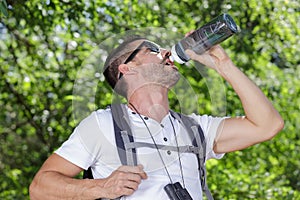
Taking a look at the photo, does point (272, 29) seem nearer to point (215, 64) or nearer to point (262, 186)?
point (262, 186)

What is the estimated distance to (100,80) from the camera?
76.2 inches

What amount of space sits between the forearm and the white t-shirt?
0.06 meters

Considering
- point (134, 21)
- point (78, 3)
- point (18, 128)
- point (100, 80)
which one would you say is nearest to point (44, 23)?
point (78, 3)

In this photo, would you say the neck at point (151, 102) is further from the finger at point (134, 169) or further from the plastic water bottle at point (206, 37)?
the finger at point (134, 169)

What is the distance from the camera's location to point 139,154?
1827 mm

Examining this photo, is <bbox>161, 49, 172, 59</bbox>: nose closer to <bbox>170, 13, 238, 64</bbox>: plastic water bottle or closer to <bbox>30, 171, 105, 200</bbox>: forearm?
<bbox>170, 13, 238, 64</bbox>: plastic water bottle

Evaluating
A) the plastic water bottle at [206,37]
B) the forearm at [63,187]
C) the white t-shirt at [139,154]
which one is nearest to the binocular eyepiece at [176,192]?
the white t-shirt at [139,154]

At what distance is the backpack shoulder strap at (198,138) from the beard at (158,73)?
153 millimetres

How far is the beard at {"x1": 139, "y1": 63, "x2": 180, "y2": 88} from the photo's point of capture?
1812 millimetres

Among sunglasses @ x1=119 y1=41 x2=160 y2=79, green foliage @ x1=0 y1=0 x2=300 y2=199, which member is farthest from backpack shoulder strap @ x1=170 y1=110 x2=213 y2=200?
green foliage @ x1=0 y1=0 x2=300 y2=199

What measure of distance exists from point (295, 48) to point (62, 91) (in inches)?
64.9

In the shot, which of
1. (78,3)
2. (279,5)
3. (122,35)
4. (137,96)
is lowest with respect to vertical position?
(279,5)

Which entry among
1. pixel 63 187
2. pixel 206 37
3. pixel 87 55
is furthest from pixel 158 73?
pixel 87 55

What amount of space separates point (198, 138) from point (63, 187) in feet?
1.30
